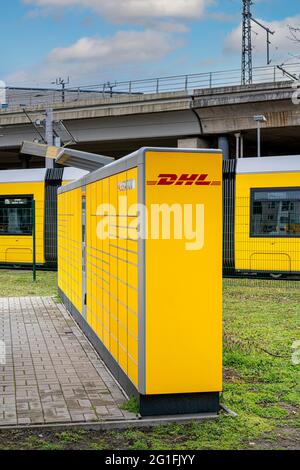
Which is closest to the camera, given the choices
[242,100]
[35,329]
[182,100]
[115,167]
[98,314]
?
[115,167]

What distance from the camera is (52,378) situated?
762 cm

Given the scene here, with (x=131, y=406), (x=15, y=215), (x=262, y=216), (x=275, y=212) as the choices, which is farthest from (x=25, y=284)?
(x=131, y=406)

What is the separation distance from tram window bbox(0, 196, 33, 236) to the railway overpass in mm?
5842

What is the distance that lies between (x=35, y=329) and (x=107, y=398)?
440cm

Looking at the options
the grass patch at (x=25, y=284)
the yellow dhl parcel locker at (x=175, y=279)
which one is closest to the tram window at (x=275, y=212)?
the grass patch at (x=25, y=284)

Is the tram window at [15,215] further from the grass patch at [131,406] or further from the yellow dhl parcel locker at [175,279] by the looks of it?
the grass patch at [131,406]

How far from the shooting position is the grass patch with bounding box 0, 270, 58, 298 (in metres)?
16.3

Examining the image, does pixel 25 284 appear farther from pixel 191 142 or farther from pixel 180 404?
pixel 191 142

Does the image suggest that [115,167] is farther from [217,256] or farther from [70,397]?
[70,397]

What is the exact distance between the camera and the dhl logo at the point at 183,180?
6148mm

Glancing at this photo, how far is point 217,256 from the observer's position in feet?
20.8

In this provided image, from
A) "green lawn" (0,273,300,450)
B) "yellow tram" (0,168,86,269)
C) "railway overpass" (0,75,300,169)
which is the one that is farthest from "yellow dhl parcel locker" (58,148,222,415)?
"railway overpass" (0,75,300,169)

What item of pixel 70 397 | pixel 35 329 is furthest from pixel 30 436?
pixel 35 329

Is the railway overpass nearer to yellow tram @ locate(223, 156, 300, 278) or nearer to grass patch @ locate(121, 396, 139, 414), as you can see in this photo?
yellow tram @ locate(223, 156, 300, 278)
